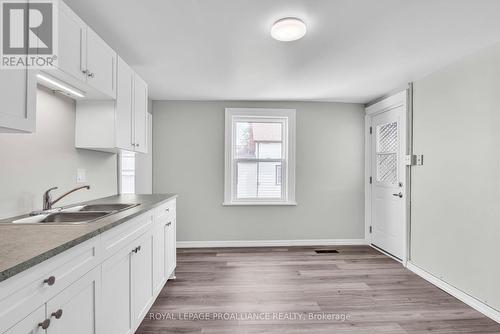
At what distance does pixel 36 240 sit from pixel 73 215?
880 mm

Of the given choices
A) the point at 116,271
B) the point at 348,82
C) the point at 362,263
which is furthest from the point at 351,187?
the point at 116,271

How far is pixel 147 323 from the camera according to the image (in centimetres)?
217

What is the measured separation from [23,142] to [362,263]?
3724 mm

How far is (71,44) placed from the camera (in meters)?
1.62

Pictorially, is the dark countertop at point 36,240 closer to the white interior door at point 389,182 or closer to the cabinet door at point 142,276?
the cabinet door at point 142,276

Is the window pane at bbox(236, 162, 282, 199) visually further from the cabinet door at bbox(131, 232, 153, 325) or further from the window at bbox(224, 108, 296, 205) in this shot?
the cabinet door at bbox(131, 232, 153, 325)

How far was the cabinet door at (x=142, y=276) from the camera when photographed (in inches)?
72.7

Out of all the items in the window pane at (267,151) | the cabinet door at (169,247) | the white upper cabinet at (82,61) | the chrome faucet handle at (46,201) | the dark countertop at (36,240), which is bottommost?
the cabinet door at (169,247)

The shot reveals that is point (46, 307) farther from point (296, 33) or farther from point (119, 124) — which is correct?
point (296, 33)

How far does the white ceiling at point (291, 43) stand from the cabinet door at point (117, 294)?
5.32 ft

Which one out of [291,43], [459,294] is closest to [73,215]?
[291,43]

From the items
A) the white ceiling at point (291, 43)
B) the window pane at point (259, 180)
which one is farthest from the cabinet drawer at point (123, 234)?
the window pane at point (259, 180)

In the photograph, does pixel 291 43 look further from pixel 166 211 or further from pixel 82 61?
pixel 166 211

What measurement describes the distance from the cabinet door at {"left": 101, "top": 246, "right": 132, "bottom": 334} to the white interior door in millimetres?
3228
